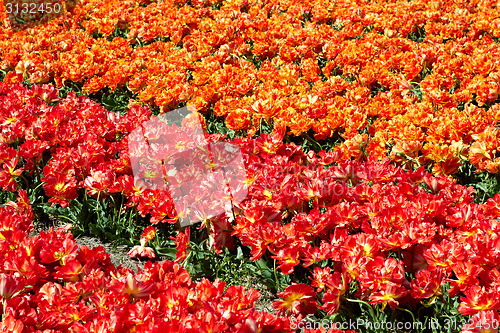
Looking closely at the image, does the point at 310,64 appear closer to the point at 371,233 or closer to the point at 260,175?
the point at 260,175

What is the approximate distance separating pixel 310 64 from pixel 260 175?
162 centimetres

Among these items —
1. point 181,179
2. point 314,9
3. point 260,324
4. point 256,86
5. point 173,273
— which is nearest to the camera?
point 260,324

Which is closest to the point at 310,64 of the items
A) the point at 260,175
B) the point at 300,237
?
the point at 260,175

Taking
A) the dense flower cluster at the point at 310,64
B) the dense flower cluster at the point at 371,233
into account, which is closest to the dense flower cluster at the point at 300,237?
the dense flower cluster at the point at 371,233

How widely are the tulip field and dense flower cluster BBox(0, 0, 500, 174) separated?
0.06 feet

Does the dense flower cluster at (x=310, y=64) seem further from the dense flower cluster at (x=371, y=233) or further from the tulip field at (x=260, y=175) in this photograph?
the dense flower cluster at (x=371, y=233)

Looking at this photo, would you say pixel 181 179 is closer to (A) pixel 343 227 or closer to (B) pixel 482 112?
(A) pixel 343 227

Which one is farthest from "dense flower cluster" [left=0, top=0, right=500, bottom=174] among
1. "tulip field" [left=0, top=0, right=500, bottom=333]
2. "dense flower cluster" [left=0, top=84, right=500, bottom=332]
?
"dense flower cluster" [left=0, top=84, right=500, bottom=332]

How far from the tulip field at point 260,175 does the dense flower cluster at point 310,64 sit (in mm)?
18

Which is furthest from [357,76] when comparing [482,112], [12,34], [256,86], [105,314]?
[12,34]

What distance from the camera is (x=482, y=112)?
320 cm

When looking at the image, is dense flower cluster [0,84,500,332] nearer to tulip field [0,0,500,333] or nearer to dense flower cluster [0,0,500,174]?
tulip field [0,0,500,333]

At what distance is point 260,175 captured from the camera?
2.70m

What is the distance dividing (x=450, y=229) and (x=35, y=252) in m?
1.83
